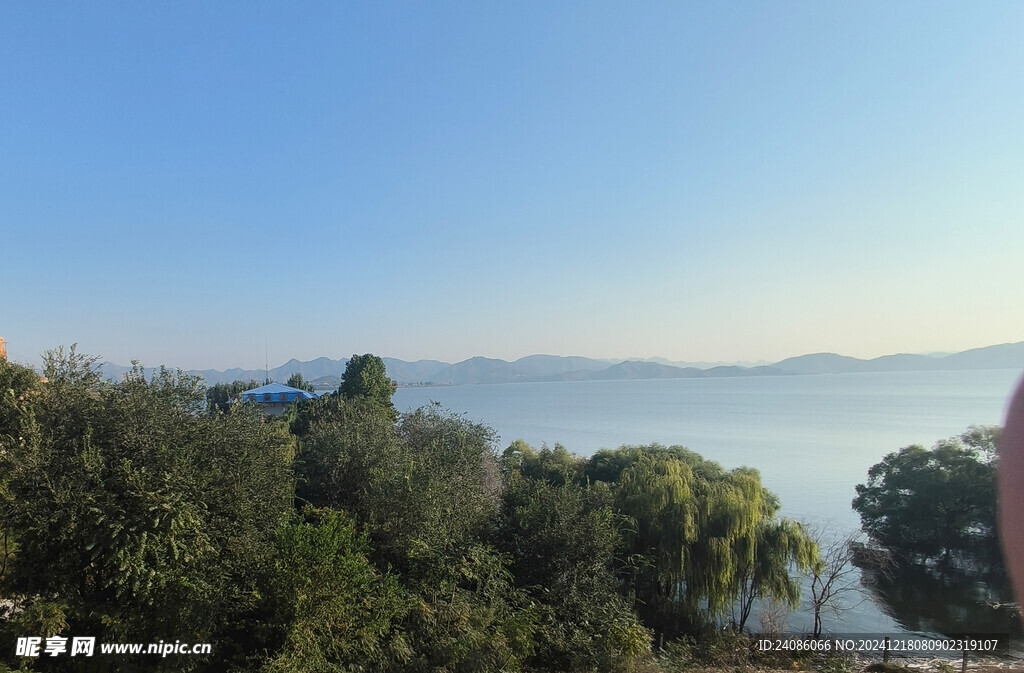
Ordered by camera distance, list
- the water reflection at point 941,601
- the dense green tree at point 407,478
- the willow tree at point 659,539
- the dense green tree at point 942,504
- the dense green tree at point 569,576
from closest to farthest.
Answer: the dense green tree at point 569,576, the dense green tree at point 407,478, the willow tree at point 659,539, the water reflection at point 941,601, the dense green tree at point 942,504

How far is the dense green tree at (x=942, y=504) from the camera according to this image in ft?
54.4

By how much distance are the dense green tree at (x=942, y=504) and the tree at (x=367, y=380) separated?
20597 millimetres

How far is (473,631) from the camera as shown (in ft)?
25.0

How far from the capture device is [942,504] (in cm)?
1709

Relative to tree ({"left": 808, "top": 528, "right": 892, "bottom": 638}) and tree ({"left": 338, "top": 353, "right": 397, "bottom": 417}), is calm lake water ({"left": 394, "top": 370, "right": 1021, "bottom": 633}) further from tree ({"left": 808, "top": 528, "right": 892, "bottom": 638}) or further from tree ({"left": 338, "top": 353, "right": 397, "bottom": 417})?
tree ({"left": 338, "top": 353, "right": 397, "bottom": 417})

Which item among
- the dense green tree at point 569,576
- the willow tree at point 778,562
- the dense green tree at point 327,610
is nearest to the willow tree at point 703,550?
the willow tree at point 778,562

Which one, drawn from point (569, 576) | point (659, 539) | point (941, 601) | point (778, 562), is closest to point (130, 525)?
point (569, 576)

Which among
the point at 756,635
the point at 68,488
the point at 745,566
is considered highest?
the point at 68,488

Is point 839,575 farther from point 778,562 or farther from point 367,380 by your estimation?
point 367,380

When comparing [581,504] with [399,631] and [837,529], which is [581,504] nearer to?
[399,631]

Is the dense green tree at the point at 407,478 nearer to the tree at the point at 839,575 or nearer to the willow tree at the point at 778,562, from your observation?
the willow tree at the point at 778,562

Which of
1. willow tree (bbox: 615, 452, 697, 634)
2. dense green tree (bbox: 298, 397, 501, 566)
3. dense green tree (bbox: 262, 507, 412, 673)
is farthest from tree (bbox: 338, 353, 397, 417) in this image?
dense green tree (bbox: 262, 507, 412, 673)

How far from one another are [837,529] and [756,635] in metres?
8.80

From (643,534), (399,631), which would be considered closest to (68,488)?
(399,631)
